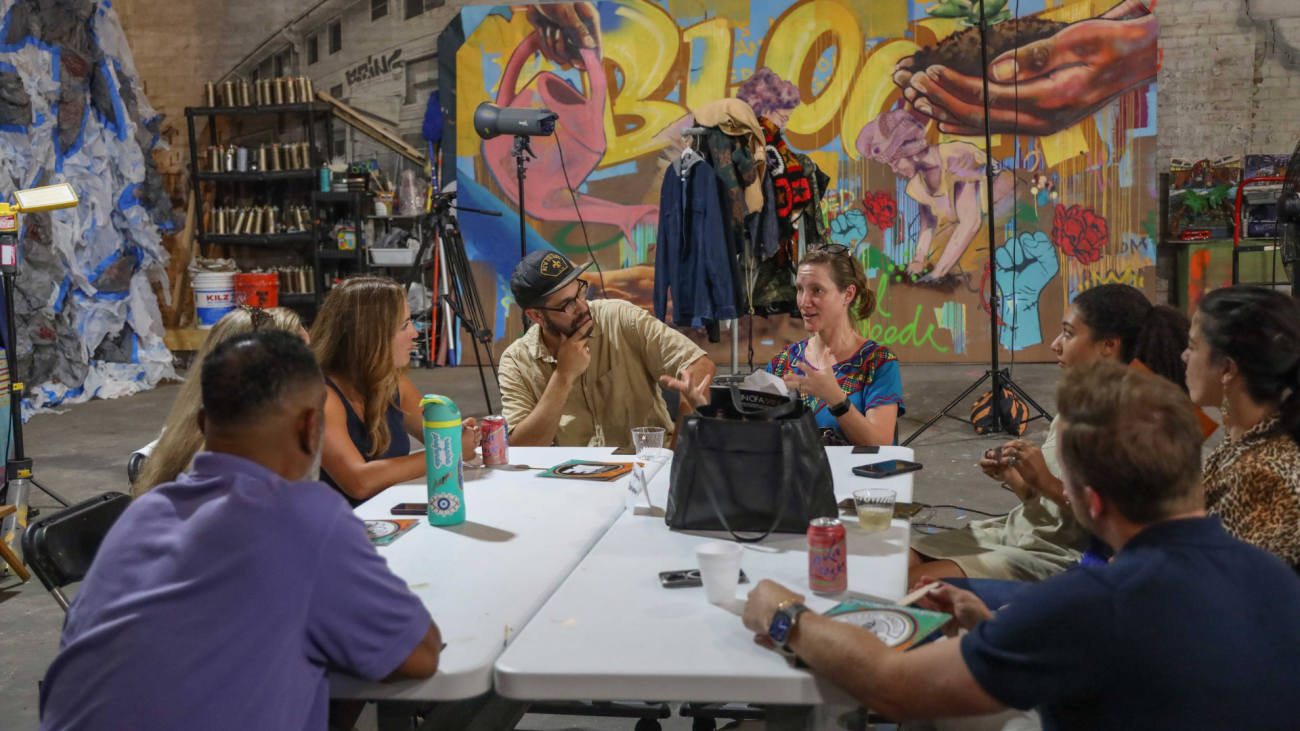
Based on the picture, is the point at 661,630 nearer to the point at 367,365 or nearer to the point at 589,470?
the point at 589,470

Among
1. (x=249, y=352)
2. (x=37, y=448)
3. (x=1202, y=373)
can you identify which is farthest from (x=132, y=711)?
(x=37, y=448)

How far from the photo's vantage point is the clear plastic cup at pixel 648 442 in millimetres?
2578

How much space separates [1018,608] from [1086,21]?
783cm

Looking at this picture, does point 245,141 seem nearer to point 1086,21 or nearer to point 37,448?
point 37,448

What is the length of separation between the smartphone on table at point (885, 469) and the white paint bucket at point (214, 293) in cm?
702

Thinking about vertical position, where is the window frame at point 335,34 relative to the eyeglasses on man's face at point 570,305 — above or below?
above

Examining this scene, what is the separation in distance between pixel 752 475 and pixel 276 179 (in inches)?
300

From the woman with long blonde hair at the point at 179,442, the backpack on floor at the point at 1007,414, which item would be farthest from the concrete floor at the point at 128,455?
the woman with long blonde hair at the point at 179,442

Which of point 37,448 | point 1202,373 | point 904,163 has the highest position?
point 904,163

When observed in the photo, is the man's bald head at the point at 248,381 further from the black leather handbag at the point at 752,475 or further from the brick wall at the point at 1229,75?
the brick wall at the point at 1229,75

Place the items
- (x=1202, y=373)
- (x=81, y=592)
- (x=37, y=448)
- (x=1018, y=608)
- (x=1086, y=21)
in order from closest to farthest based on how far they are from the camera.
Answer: (x=1018, y=608), (x=81, y=592), (x=1202, y=373), (x=37, y=448), (x=1086, y=21)

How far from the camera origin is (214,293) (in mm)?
8250

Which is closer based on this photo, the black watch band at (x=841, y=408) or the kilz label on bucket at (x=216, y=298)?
the black watch band at (x=841, y=408)

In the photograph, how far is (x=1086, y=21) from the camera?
7.79m
